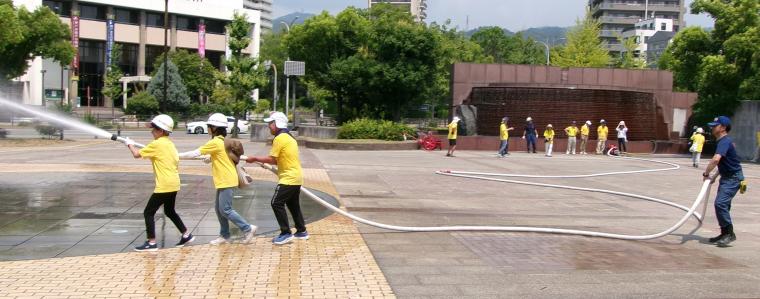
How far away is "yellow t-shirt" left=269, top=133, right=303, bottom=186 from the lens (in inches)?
308

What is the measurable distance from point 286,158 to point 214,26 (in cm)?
7603

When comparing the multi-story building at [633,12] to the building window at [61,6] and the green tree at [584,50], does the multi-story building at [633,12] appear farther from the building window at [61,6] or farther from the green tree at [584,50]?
the building window at [61,6]

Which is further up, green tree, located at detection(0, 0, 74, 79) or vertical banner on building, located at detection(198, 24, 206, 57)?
vertical banner on building, located at detection(198, 24, 206, 57)

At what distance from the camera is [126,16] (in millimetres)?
72938

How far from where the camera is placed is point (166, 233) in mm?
8734

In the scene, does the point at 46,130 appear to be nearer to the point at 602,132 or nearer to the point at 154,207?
the point at 602,132

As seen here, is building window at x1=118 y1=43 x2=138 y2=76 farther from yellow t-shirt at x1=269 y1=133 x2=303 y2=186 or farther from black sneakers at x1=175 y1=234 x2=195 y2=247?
yellow t-shirt at x1=269 y1=133 x2=303 y2=186

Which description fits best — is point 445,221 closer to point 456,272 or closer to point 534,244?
point 534,244

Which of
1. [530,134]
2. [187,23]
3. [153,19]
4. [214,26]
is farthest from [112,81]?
[530,134]

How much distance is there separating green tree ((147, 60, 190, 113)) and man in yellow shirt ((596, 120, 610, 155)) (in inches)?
1624

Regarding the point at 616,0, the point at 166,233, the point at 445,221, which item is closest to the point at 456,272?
the point at 445,221

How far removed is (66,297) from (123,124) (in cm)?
4871

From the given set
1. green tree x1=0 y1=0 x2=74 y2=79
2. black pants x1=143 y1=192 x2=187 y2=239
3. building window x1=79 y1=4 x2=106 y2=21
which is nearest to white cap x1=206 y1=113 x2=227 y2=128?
black pants x1=143 y1=192 x2=187 y2=239

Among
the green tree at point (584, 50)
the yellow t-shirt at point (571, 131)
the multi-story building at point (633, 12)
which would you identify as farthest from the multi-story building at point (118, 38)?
the multi-story building at point (633, 12)
